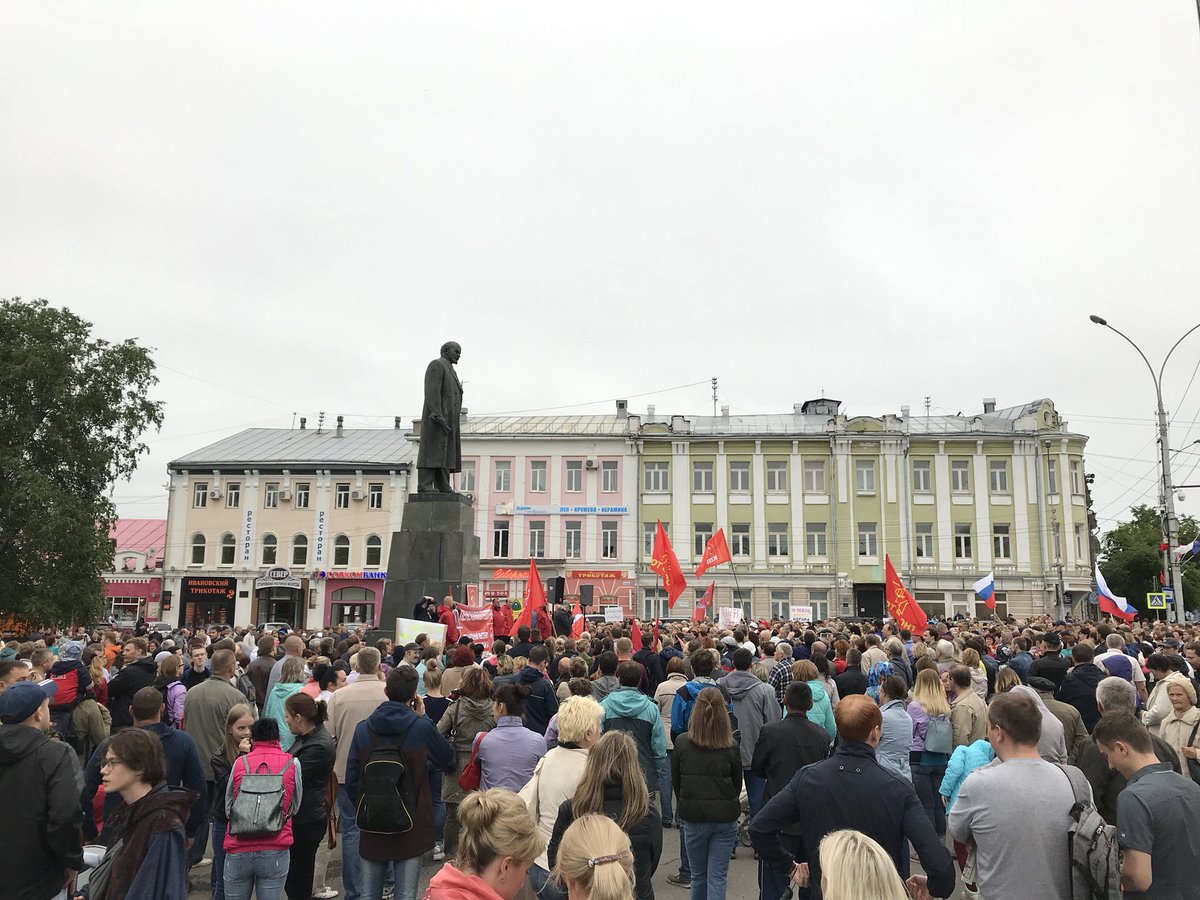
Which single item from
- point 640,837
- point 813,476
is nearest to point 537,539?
point 813,476

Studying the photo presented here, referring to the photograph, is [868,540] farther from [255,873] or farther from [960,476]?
[255,873]

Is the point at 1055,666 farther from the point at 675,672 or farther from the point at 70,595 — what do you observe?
the point at 70,595

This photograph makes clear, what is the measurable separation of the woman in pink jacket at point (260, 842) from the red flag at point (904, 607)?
627 inches

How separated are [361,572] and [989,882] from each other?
46985 mm

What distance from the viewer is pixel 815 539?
158ft

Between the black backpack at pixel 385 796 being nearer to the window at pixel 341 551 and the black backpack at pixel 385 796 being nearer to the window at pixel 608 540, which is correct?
the window at pixel 608 540

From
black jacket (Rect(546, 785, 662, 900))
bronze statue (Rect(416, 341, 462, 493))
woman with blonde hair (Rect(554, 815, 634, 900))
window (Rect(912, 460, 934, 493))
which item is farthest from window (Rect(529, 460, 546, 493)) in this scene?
woman with blonde hair (Rect(554, 815, 634, 900))

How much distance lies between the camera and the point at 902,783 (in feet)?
14.7

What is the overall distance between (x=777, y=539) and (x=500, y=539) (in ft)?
47.5

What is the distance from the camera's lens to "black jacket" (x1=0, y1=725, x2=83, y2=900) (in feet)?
15.7

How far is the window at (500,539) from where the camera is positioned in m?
48.9

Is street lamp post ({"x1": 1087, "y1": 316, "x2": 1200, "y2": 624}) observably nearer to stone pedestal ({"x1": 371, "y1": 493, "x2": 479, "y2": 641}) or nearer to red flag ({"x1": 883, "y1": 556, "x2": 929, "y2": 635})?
red flag ({"x1": 883, "y1": 556, "x2": 929, "y2": 635})

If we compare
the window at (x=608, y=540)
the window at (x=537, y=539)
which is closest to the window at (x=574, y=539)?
the window at (x=608, y=540)

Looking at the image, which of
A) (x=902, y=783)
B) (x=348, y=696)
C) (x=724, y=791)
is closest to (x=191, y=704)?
(x=348, y=696)
